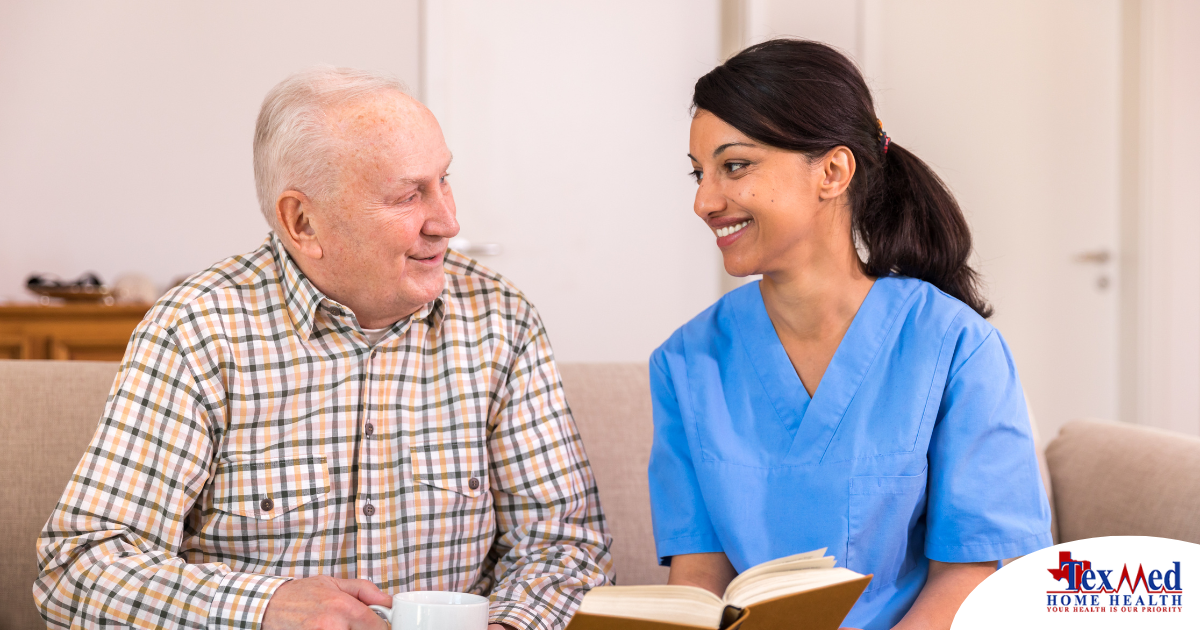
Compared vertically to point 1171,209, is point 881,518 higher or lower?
lower

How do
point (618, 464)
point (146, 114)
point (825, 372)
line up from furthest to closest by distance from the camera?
point (146, 114)
point (618, 464)
point (825, 372)

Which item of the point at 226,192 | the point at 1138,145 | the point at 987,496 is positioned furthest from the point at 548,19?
the point at 987,496

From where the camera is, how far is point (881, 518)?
41.4 inches

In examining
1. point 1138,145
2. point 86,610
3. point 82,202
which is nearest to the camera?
point 86,610

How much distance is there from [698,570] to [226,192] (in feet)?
8.41

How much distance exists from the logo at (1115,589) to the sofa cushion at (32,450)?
51.7 inches

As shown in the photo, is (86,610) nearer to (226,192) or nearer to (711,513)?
(711,513)

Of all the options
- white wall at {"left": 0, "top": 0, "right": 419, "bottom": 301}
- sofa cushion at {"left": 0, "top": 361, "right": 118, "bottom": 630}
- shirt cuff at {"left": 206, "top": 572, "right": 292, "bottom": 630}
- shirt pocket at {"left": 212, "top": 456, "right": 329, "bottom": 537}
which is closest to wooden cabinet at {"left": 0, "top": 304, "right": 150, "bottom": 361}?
white wall at {"left": 0, "top": 0, "right": 419, "bottom": 301}

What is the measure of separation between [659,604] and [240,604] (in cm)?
49

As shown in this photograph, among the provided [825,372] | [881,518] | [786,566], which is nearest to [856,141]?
[825,372]

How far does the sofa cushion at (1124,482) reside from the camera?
4.43 feet

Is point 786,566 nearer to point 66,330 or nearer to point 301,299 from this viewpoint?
point 301,299

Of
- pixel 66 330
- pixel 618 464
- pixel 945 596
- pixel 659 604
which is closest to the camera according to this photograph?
pixel 659 604

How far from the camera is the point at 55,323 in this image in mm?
2568
